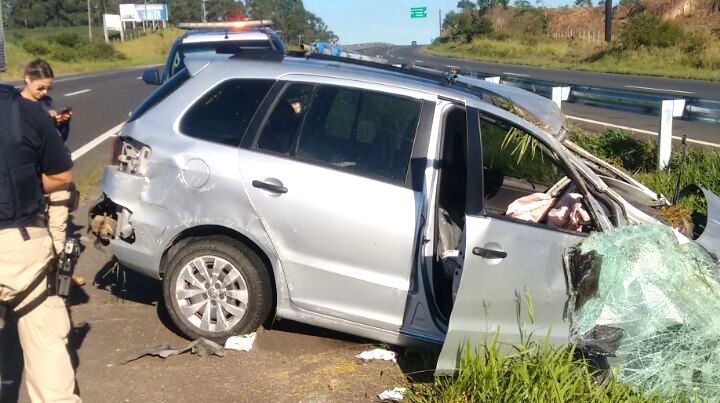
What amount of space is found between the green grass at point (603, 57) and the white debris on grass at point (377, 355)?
26171 mm

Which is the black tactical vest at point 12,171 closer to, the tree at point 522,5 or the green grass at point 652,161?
the green grass at point 652,161

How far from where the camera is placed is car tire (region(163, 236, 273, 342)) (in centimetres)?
513

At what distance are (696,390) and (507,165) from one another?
9.16ft

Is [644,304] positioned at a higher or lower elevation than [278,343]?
higher

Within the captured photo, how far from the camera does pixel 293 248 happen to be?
5.01 metres

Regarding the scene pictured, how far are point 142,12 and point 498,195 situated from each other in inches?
3748

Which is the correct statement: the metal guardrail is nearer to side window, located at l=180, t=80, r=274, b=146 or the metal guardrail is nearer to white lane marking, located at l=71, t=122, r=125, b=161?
side window, located at l=180, t=80, r=274, b=146

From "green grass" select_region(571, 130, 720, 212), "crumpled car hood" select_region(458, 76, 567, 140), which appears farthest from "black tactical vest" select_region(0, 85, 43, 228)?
"green grass" select_region(571, 130, 720, 212)

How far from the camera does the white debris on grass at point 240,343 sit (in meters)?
5.18

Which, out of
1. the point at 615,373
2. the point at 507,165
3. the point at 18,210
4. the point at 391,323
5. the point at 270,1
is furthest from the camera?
the point at 270,1

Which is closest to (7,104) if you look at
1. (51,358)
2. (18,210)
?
(18,210)

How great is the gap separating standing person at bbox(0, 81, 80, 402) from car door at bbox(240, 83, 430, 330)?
1.39 metres

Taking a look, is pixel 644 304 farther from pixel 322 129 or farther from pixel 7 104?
pixel 7 104

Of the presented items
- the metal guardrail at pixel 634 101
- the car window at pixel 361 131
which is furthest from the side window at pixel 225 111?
the metal guardrail at pixel 634 101
